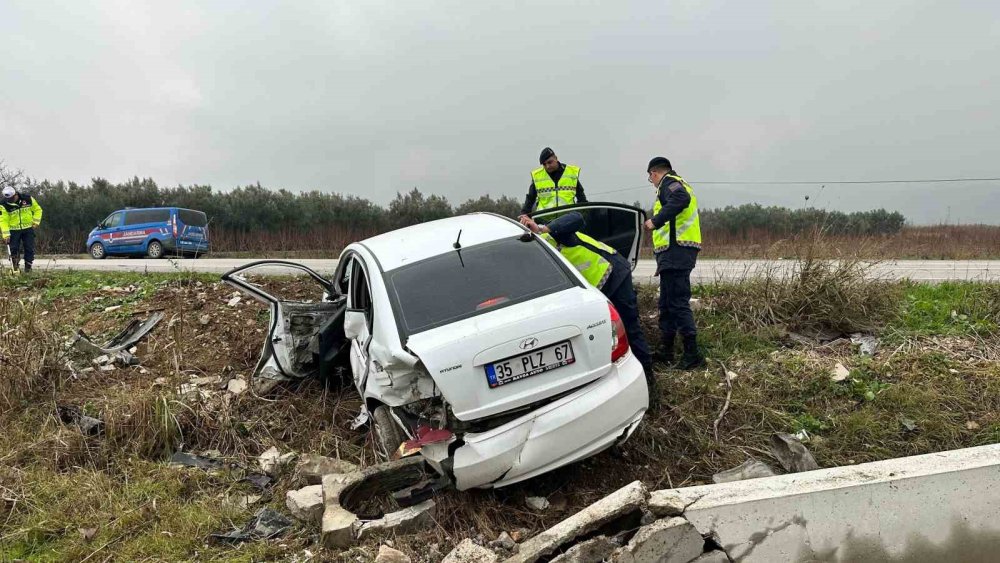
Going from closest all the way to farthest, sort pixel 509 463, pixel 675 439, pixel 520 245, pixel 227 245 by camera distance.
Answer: pixel 509 463
pixel 520 245
pixel 675 439
pixel 227 245

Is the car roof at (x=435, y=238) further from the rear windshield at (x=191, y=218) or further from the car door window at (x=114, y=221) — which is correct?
the car door window at (x=114, y=221)

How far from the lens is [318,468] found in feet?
13.1

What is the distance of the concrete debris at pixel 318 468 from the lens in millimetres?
3922

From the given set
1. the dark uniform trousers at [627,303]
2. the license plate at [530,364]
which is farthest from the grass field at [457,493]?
the license plate at [530,364]

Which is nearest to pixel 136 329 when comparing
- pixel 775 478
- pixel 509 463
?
pixel 509 463

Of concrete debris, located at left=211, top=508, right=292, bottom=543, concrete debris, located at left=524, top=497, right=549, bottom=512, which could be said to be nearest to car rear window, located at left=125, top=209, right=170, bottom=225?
concrete debris, located at left=211, top=508, right=292, bottom=543

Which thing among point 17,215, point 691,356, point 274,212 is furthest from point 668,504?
point 274,212

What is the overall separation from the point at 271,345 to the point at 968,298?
700cm

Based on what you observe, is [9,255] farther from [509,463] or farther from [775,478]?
[775,478]

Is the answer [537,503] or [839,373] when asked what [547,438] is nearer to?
[537,503]

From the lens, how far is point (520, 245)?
4098 mm

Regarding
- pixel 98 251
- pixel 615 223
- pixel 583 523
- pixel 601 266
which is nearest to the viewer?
pixel 583 523

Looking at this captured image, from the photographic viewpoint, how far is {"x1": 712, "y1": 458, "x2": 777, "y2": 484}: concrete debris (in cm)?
364

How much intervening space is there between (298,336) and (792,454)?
3957 millimetres
